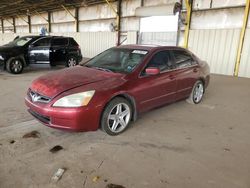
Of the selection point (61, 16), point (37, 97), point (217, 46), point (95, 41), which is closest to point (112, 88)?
point (37, 97)

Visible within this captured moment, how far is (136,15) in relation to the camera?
38.1 ft

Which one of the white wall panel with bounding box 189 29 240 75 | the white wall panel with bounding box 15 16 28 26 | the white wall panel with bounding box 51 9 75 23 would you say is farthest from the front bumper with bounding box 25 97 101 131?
the white wall panel with bounding box 15 16 28 26

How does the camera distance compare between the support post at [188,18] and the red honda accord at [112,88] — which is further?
the support post at [188,18]

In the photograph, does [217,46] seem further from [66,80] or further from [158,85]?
[66,80]

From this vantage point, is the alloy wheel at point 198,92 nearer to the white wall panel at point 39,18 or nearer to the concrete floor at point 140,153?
the concrete floor at point 140,153

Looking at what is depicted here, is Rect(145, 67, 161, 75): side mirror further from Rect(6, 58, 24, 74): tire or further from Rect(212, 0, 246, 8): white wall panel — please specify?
Rect(212, 0, 246, 8): white wall panel

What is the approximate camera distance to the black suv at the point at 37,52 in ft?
25.9

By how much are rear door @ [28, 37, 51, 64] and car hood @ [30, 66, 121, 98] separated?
547 centimetres

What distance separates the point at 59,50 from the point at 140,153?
7.34m

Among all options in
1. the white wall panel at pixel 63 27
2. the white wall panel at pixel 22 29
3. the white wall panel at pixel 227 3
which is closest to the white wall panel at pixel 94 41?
the white wall panel at pixel 63 27

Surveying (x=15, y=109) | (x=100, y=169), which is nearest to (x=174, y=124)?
(x=100, y=169)

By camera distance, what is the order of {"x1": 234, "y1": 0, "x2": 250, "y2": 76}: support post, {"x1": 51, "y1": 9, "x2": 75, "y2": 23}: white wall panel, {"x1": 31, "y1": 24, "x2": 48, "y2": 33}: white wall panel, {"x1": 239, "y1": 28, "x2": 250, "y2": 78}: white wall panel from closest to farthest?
{"x1": 234, "y1": 0, "x2": 250, "y2": 76}: support post → {"x1": 239, "y1": 28, "x2": 250, "y2": 78}: white wall panel → {"x1": 51, "y1": 9, "x2": 75, "y2": 23}: white wall panel → {"x1": 31, "y1": 24, "x2": 48, "y2": 33}: white wall panel

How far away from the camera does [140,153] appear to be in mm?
2789

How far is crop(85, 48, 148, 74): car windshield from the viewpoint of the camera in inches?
142
